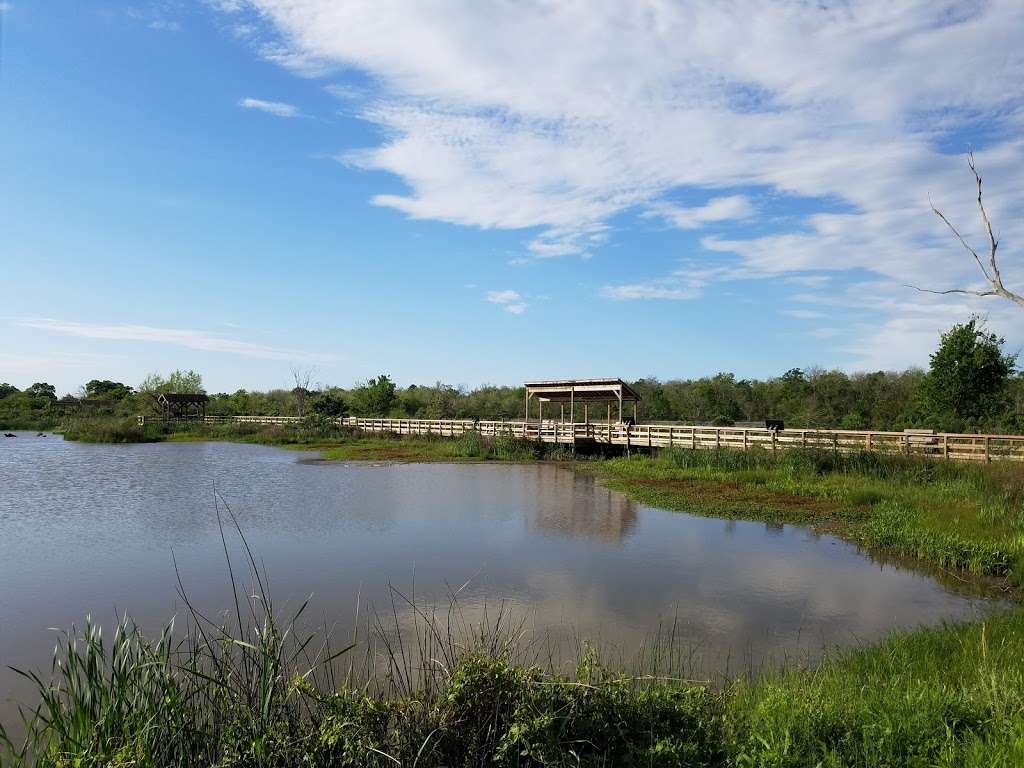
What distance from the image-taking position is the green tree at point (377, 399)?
59906 millimetres

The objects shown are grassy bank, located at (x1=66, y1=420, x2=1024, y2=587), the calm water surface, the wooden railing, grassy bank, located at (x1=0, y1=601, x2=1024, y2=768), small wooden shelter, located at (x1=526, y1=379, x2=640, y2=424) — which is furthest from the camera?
small wooden shelter, located at (x1=526, y1=379, x2=640, y2=424)

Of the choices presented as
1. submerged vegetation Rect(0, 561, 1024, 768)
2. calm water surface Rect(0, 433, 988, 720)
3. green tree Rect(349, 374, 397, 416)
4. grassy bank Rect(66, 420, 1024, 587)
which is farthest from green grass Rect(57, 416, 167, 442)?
submerged vegetation Rect(0, 561, 1024, 768)

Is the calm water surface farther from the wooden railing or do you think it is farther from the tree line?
the tree line

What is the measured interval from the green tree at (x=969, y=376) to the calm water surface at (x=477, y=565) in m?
23.5

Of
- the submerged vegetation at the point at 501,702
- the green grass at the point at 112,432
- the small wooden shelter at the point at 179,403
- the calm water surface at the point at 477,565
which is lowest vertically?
the calm water surface at the point at 477,565

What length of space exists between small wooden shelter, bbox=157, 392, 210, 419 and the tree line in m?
3.31

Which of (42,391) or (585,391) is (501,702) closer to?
(585,391)

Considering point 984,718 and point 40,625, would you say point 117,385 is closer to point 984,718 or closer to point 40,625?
point 40,625

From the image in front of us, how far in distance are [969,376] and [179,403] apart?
53.9 meters

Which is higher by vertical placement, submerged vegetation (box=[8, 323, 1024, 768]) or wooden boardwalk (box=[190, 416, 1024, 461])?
wooden boardwalk (box=[190, 416, 1024, 461])

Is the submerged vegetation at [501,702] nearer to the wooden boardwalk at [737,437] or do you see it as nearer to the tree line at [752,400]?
the wooden boardwalk at [737,437]

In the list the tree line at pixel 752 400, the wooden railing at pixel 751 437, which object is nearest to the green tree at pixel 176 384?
the tree line at pixel 752 400

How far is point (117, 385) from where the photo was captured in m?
94.6

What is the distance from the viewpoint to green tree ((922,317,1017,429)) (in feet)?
113
